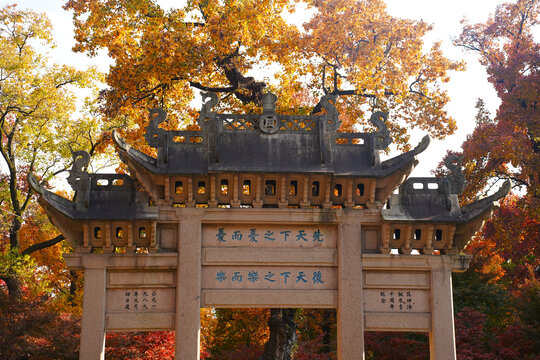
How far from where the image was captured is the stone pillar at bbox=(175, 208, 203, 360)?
28.1 ft

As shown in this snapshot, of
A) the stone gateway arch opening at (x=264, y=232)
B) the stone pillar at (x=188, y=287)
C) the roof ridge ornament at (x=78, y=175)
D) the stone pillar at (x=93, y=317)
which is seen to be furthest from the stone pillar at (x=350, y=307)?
the roof ridge ornament at (x=78, y=175)

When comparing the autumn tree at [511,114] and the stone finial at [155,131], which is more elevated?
the autumn tree at [511,114]

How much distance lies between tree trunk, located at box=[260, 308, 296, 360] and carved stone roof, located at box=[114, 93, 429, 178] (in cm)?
512

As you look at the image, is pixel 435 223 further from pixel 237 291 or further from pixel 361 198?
pixel 237 291

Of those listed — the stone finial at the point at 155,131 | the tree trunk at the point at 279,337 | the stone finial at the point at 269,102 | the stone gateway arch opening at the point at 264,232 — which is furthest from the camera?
the tree trunk at the point at 279,337

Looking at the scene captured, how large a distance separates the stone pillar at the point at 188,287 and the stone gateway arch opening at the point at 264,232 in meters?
0.02

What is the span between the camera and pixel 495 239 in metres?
16.6

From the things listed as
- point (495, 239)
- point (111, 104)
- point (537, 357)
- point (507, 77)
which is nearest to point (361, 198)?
point (537, 357)

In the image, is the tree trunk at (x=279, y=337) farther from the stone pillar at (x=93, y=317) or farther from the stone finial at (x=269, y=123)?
the stone finial at (x=269, y=123)

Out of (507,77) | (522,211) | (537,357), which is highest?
(507,77)

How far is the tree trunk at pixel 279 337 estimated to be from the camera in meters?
12.9

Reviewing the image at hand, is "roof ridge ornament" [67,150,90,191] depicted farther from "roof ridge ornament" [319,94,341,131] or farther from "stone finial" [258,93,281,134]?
"roof ridge ornament" [319,94,341,131]

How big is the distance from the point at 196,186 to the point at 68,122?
11.2m

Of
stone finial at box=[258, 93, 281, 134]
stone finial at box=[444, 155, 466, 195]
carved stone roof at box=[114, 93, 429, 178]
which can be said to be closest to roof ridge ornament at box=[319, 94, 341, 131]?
carved stone roof at box=[114, 93, 429, 178]
